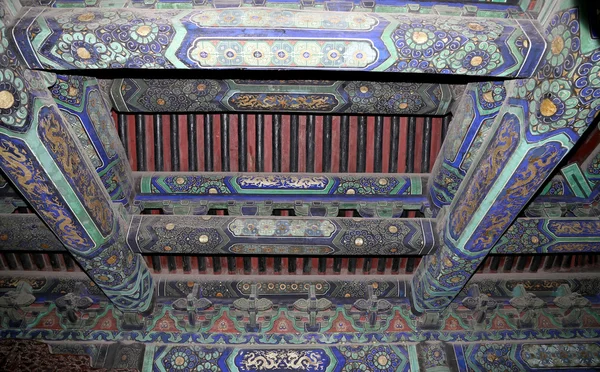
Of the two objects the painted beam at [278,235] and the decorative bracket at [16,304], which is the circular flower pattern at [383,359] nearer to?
the painted beam at [278,235]

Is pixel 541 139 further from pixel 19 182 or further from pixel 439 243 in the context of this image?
pixel 19 182

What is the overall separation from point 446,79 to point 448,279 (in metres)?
1.81

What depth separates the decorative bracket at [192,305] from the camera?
5.17 m

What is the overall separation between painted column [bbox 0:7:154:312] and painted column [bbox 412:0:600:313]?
108 inches

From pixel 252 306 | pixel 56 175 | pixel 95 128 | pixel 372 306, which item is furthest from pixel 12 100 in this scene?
→ pixel 372 306

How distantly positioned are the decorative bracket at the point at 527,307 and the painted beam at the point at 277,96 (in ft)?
8.34

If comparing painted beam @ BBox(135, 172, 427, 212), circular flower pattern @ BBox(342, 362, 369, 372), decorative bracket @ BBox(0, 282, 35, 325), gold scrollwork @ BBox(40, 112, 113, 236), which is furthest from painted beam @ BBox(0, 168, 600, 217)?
circular flower pattern @ BBox(342, 362, 369, 372)

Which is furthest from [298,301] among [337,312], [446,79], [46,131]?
[46,131]

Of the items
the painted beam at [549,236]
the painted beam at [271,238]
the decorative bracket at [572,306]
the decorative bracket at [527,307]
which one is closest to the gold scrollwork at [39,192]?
the painted beam at [271,238]

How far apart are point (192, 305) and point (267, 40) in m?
3.31

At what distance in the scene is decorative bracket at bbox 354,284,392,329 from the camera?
5223 mm

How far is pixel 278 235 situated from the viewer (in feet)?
14.6

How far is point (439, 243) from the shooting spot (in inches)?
173

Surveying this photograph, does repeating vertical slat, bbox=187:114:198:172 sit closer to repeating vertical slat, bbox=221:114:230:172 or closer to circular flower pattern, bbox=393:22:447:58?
repeating vertical slat, bbox=221:114:230:172
